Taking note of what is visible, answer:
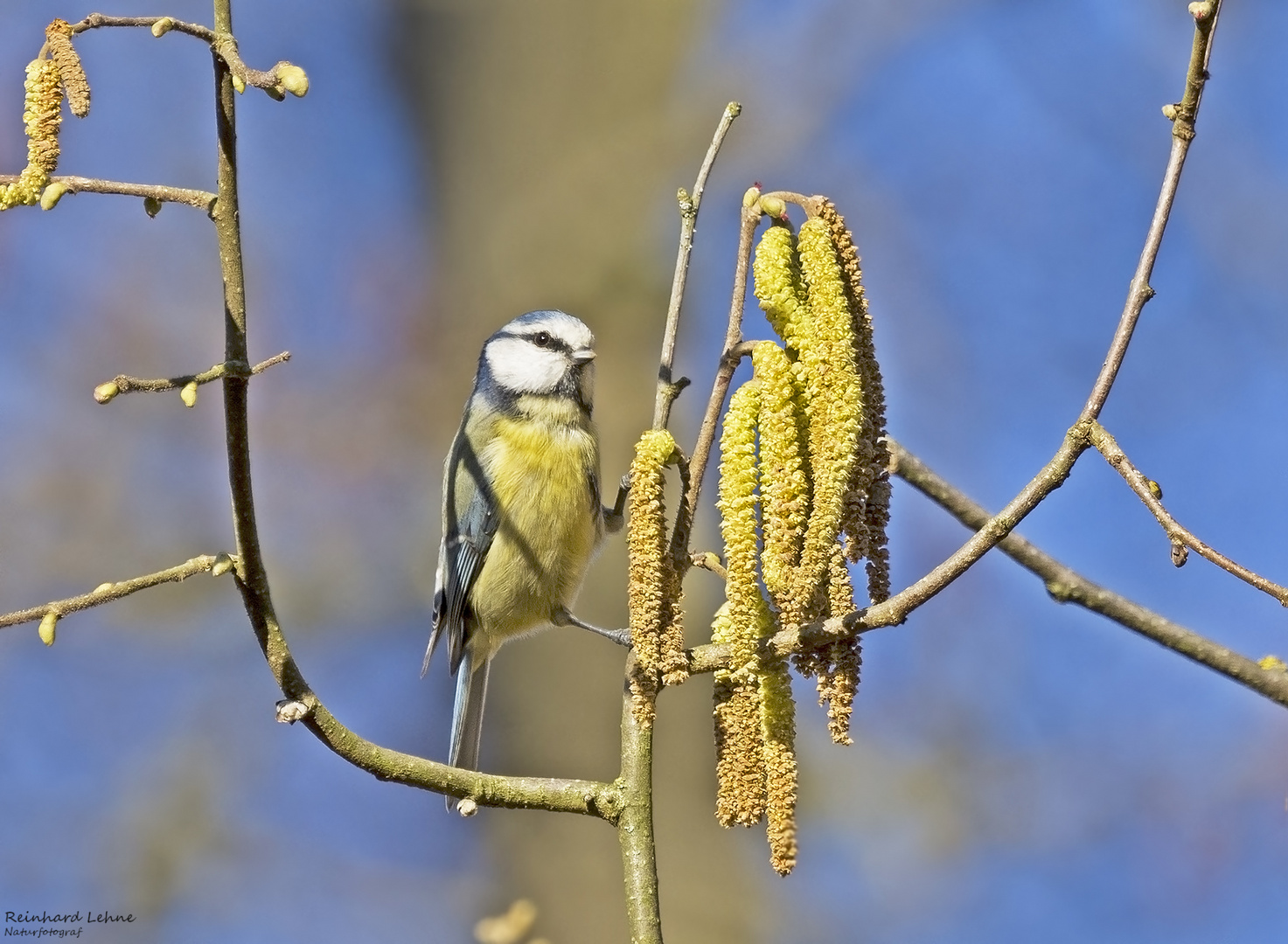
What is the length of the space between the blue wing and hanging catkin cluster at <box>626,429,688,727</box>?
1.80m

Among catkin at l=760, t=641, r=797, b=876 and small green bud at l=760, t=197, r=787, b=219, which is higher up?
small green bud at l=760, t=197, r=787, b=219

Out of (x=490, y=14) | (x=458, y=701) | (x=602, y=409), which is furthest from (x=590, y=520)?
(x=490, y=14)

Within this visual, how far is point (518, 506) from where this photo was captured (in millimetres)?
2912

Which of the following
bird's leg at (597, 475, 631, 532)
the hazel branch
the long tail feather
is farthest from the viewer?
the long tail feather

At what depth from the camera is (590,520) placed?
2.91 meters

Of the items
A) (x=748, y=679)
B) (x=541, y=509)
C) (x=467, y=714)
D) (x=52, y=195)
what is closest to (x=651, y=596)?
(x=748, y=679)

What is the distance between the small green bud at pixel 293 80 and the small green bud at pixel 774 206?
49 cm

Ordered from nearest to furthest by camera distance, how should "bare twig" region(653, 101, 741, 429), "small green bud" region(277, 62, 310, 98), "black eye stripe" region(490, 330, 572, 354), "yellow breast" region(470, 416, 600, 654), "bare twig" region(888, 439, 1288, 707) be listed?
"small green bud" region(277, 62, 310, 98) → "bare twig" region(653, 101, 741, 429) → "bare twig" region(888, 439, 1288, 707) → "yellow breast" region(470, 416, 600, 654) → "black eye stripe" region(490, 330, 572, 354)

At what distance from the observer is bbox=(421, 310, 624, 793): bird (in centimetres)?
290

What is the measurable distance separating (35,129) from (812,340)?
0.71 meters

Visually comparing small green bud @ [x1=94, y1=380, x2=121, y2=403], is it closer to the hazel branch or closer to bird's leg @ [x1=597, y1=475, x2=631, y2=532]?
the hazel branch

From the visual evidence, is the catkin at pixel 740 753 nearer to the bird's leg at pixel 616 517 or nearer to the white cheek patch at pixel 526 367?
the bird's leg at pixel 616 517

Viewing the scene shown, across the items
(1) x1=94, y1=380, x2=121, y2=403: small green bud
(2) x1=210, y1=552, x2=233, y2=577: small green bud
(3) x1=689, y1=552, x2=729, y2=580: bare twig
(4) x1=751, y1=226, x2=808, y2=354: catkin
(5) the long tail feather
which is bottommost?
(2) x1=210, y1=552, x2=233, y2=577: small green bud


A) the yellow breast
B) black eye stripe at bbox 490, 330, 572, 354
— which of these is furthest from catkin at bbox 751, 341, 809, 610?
black eye stripe at bbox 490, 330, 572, 354
